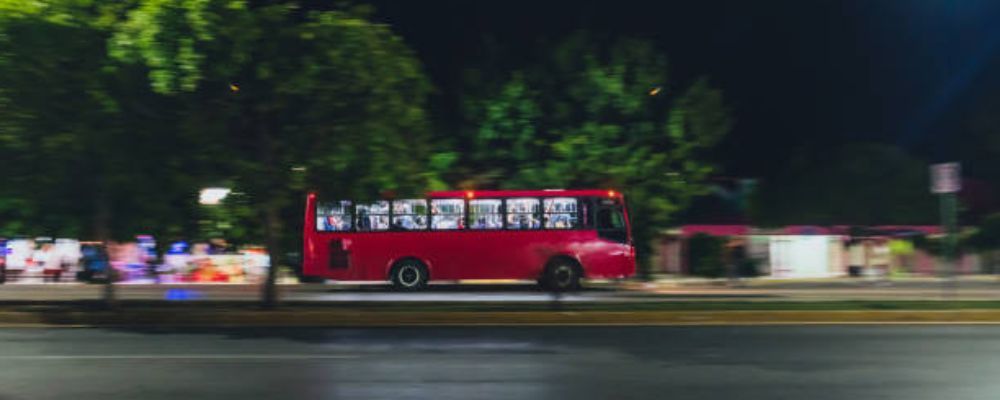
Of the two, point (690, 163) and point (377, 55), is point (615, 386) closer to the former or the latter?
point (377, 55)

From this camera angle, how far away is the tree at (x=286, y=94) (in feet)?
44.8

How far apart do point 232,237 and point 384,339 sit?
4.85 metres

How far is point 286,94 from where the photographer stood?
1502 centimetres

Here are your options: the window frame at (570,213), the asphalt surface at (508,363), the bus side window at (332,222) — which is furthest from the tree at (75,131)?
the window frame at (570,213)

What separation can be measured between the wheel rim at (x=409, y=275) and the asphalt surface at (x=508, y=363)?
1112cm

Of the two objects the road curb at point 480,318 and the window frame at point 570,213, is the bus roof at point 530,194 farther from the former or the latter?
the road curb at point 480,318

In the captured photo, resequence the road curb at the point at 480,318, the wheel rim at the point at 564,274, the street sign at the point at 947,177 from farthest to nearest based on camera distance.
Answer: the wheel rim at the point at 564,274, the street sign at the point at 947,177, the road curb at the point at 480,318

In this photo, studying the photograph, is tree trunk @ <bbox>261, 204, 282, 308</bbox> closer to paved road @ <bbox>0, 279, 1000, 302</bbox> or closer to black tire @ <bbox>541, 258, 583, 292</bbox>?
paved road @ <bbox>0, 279, 1000, 302</bbox>

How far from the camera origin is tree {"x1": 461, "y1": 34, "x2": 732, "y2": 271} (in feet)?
97.0

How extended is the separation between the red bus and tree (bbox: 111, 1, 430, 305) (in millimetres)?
8425

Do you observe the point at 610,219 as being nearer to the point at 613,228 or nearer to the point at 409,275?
the point at 613,228

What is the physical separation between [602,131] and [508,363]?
19984 millimetres

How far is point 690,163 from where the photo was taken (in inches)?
1178

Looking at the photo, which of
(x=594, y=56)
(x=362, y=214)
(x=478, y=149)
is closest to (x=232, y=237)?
(x=362, y=214)
